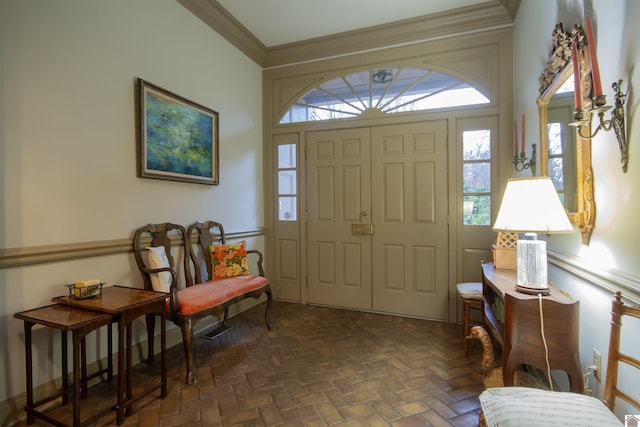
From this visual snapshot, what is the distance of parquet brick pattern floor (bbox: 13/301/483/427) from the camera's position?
175 centimetres

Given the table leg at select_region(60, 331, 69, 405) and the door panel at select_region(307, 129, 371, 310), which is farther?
the door panel at select_region(307, 129, 371, 310)

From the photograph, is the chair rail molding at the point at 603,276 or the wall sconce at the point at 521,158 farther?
the wall sconce at the point at 521,158

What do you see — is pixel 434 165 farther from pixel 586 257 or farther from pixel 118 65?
pixel 118 65

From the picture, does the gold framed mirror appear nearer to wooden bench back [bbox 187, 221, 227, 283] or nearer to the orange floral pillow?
the orange floral pillow

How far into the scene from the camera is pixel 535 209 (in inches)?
58.7

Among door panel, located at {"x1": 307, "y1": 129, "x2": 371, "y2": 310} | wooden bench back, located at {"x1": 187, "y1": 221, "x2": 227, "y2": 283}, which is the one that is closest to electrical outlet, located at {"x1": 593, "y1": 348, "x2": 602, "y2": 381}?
door panel, located at {"x1": 307, "y1": 129, "x2": 371, "y2": 310}

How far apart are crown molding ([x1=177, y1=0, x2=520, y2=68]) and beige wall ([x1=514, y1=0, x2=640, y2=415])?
119 centimetres

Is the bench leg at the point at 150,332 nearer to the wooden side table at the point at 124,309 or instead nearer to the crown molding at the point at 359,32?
the wooden side table at the point at 124,309

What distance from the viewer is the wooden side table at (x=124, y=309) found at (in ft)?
5.38

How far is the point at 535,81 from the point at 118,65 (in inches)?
125

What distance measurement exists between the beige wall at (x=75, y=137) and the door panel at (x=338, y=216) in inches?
55.7

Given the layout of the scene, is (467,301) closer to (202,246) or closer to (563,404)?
(563,404)

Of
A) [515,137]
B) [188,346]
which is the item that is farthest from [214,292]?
[515,137]

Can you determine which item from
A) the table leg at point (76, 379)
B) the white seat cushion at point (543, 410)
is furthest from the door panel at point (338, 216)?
the table leg at point (76, 379)
